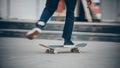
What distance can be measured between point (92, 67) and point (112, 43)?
3616 mm

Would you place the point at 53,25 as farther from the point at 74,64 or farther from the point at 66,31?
the point at 74,64

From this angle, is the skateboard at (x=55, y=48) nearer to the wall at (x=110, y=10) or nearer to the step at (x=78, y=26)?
the step at (x=78, y=26)

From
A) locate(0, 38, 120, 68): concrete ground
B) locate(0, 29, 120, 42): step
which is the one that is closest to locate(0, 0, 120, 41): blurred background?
locate(0, 29, 120, 42): step

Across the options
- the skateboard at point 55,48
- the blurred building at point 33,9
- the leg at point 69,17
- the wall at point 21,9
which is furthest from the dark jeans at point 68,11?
the wall at point 21,9

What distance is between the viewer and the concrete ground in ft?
20.7

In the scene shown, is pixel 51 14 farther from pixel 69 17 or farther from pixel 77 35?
pixel 77 35

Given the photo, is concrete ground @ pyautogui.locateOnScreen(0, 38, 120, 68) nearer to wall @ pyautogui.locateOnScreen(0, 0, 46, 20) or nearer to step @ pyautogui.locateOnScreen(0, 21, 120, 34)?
step @ pyautogui.locateOnScreen(0, 21, 120, 34)

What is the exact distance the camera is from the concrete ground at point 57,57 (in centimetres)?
632

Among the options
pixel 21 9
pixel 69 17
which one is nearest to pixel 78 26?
pixel 21 9

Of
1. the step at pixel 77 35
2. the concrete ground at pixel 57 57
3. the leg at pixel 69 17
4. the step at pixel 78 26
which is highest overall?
the leg at pixel 69 17

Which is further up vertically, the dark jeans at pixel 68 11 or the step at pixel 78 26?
the dark jeans at pixel 68 11

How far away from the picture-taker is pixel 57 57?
721cm

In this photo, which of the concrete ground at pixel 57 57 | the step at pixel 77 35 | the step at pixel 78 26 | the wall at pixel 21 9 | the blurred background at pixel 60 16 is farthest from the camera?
the wall at pixel 21 9

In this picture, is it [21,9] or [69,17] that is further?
[21,9]
